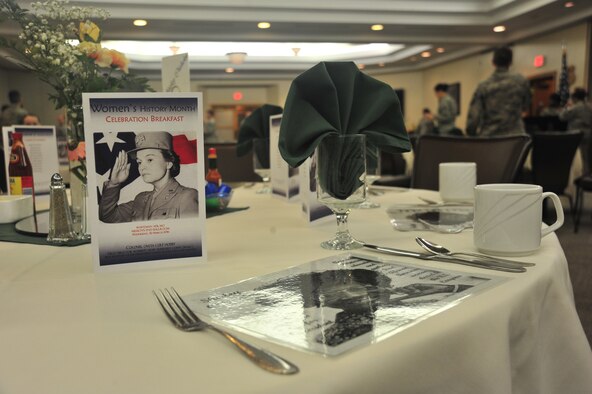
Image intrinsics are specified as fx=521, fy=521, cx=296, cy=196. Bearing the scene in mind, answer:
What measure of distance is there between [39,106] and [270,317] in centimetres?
1277

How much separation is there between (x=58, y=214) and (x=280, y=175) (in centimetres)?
74

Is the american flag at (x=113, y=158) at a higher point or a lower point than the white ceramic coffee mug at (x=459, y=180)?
higher

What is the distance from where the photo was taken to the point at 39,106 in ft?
38.5

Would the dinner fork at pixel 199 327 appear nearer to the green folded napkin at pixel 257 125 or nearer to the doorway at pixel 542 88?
the green folded napkin at pixel 257 125

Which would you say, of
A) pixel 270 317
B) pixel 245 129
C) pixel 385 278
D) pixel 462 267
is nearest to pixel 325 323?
pixel 270 317

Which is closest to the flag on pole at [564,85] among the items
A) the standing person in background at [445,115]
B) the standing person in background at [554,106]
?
the standing person in background at [554,106]

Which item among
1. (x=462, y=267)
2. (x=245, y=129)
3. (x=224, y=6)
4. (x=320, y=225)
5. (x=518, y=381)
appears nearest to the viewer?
(x=518, y=381)

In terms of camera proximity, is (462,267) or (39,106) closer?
(462,267)

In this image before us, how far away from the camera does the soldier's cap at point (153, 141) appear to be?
0.82 m

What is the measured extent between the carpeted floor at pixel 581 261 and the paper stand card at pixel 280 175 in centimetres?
134

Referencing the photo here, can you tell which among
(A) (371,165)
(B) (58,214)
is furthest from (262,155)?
(B) (58,214)

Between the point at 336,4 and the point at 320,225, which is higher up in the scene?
the point at 336,4

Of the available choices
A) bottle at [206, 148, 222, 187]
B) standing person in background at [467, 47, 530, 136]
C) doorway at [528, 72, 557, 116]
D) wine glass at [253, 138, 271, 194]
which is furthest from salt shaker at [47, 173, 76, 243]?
doorway at [528, 72, 557, 116]

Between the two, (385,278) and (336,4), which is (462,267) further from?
(336,4)
